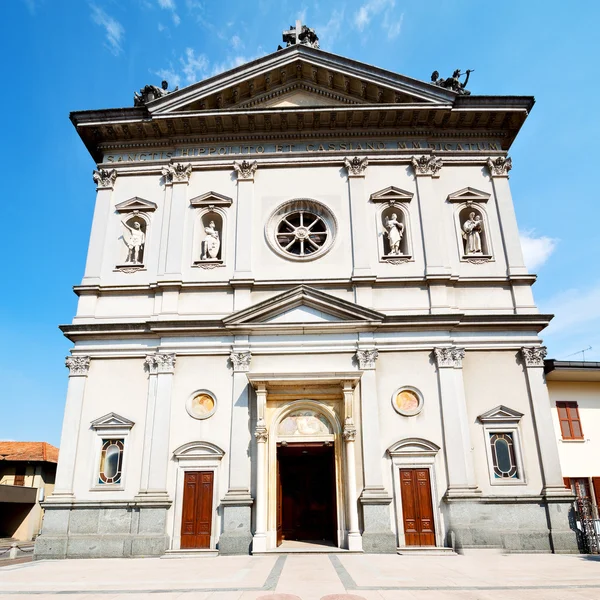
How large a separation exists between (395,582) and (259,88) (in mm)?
18984

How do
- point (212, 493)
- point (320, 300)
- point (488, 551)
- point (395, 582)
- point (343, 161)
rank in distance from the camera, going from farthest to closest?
point (343, 161) < point (320, 300) < point (212, 493) < point (488, 551) < point (395, 582)

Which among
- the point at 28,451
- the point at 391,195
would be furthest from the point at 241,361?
the point at 28,451

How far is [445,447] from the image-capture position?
17.2 meters

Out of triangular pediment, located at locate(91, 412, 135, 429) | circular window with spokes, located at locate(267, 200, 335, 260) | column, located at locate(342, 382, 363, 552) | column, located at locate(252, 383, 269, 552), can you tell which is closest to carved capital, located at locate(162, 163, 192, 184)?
circular window with spokes, located at locate(267, 200, 335, 260)

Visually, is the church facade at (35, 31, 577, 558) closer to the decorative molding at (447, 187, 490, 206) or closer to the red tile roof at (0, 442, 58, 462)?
the decorative molding at (447, 187, 490, 206)

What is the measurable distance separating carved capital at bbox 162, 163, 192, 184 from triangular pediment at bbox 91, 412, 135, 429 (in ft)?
31.9

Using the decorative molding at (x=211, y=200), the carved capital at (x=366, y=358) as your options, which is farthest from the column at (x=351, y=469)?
the decorative molding at (x=211, y=200)

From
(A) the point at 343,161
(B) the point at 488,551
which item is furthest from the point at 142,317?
(B) the point at 488,551

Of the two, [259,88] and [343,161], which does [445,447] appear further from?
[259,88]

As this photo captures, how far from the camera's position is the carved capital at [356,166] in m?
20.9

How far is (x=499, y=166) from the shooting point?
21109 mm

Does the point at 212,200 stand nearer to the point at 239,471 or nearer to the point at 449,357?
the point at 239,471

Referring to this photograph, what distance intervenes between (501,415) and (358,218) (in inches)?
356

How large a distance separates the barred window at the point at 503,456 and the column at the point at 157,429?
11199 mm
